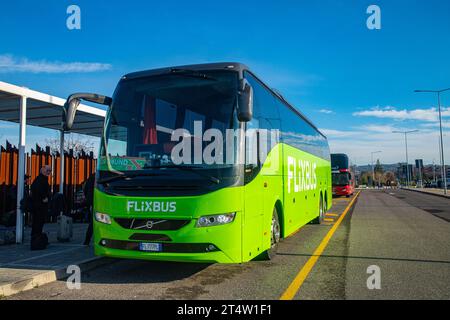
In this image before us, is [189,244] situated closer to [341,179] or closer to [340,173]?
[340,173]

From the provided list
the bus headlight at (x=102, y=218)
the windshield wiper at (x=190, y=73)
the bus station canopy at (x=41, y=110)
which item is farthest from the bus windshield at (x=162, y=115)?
the bus station canopy at (x=41, y=110)

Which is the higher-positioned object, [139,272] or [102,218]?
[102,218]

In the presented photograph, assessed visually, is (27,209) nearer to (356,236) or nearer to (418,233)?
(356,236)

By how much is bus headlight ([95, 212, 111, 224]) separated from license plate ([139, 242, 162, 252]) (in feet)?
2.19

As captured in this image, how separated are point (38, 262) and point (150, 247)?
2658 millimetres

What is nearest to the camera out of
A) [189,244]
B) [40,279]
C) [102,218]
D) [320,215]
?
[189,244]

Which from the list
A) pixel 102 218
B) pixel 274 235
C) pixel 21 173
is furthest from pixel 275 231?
pixel 21 173

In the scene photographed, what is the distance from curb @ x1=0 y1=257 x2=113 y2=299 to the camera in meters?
5.49

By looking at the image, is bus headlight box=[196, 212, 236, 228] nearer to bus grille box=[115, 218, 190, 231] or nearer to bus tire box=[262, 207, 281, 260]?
bus grille box=[115, 218, 190, 231]

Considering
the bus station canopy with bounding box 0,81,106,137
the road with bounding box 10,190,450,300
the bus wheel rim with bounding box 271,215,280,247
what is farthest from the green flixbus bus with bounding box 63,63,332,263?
the bus station canopy with bounding box 0,81,106,137

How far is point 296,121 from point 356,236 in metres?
3.45

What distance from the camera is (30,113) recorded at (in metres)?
11.2

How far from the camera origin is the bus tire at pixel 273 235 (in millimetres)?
7367

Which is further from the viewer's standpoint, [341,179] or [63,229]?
Result: [341,179]
